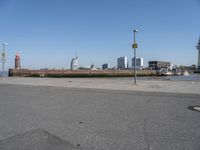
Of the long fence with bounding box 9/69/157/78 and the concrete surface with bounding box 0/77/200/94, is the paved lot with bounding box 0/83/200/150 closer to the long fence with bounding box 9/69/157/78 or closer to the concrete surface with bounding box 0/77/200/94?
the concrete surface with bounding box 0/77/200/94

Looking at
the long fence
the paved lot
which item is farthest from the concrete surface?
the long fence

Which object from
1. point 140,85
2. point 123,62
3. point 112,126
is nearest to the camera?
point 112,126

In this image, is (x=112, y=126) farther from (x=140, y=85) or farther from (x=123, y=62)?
(x=123, y=62)

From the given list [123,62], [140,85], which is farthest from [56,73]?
[123,62]

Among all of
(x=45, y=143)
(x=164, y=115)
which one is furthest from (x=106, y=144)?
(x=164, y=115)

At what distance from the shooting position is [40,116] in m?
7.67

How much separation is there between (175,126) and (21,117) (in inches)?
201

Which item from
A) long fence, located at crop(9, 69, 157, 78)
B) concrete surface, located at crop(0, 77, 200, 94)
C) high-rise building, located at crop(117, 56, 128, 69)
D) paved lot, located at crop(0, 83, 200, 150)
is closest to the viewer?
paved lot, located at crop(0, 83, 200, 150)

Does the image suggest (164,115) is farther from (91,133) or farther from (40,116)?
(40,116)

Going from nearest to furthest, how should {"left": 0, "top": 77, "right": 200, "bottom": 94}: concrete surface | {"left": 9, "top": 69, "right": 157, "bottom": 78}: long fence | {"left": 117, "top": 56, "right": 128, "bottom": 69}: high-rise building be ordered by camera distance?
1. {"left": 0, "top": 77, "right": 200, "bottom": 94}: concrete surface
2. {"left": 9, "top": 69, "right": 157, "bottom": 78}: long fence
3. {"left": 117, "top": 56, "right": 128, "bottom": 69}: high-rise building

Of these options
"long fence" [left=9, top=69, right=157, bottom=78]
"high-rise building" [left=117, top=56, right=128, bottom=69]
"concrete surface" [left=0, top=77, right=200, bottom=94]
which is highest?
"high-rise building" [left=117, top=56, right=128, bottom=69]

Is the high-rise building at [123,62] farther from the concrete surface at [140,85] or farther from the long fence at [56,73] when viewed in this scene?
the concrete surface at [140,85]

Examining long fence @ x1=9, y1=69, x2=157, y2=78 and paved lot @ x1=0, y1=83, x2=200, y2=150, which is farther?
long fence @ x1=9, y1=69, x2=157, y2=78

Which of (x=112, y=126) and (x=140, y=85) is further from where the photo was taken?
(x=140, y=85)
